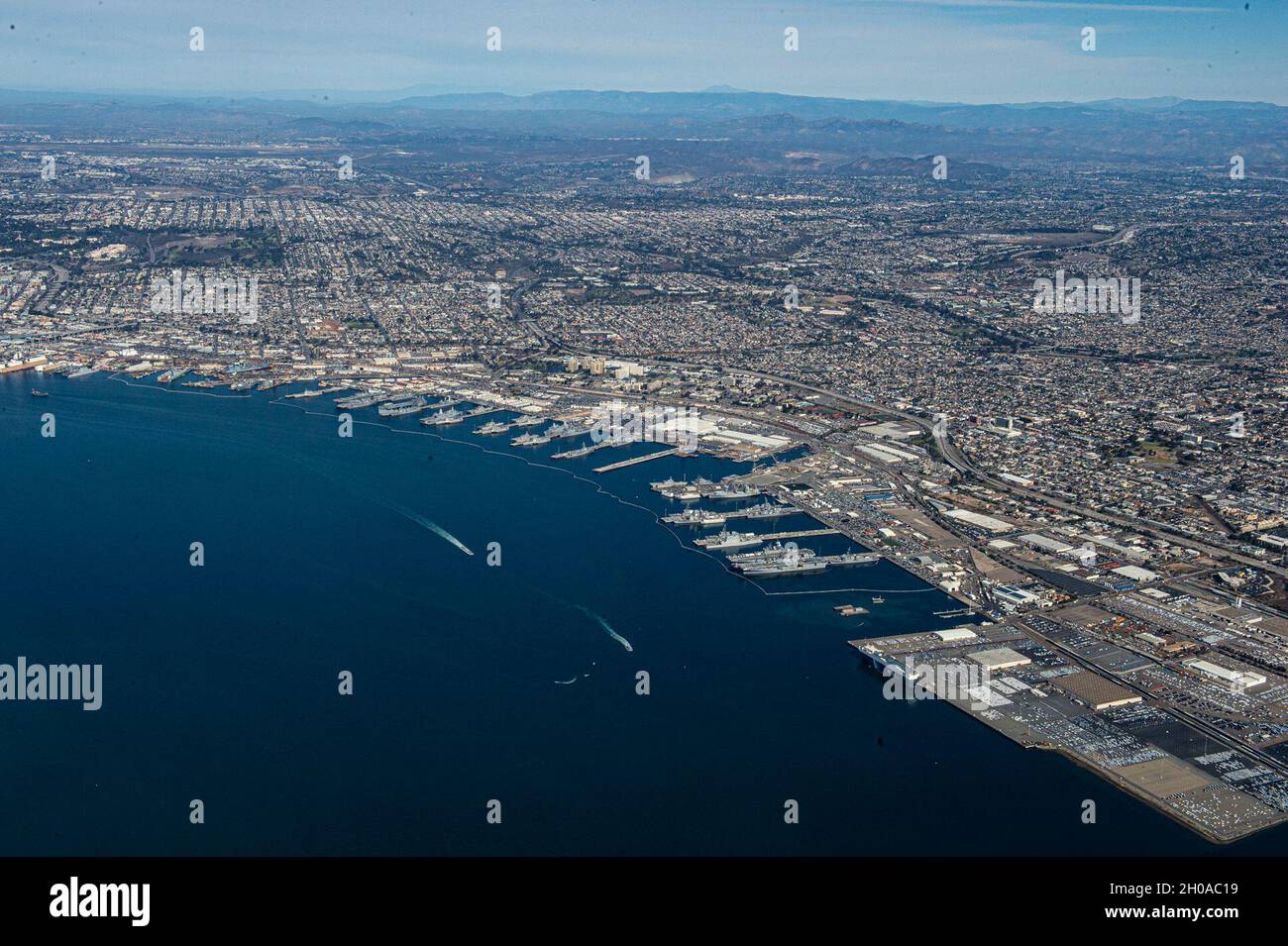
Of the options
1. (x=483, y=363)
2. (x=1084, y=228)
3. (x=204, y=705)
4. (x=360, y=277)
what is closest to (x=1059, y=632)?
(x=204, y=705)

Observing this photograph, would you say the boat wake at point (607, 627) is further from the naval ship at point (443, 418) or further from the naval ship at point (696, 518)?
the naval ship at point (443, 418)

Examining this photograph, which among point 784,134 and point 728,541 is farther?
point 784,134

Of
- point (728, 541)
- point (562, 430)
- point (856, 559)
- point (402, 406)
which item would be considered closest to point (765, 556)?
point (728, 541)

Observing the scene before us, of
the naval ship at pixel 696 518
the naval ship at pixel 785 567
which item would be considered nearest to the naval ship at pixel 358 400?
the naval ship at pixel 696 518

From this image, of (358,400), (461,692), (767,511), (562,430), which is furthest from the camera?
(358,400)

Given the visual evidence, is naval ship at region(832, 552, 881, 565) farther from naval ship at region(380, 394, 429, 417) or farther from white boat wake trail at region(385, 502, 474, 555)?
naval ship at region(380, 394, 429, 417)

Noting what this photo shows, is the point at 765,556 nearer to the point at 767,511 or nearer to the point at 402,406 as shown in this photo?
the point at 767,511
